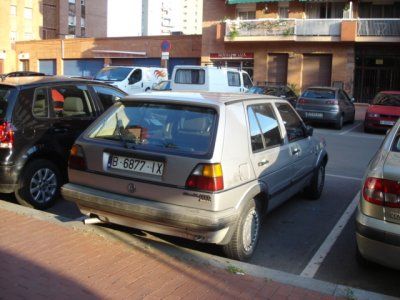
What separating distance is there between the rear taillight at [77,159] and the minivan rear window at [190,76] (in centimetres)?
1569

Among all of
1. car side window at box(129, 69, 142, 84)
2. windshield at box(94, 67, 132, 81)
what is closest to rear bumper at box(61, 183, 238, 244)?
windshield at box(94, 67, 132, 81)

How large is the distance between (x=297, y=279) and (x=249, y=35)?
2859cm

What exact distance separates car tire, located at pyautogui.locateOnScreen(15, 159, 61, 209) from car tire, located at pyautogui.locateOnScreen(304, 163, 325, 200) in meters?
3.46

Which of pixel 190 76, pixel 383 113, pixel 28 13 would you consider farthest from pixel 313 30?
pixel 28 13

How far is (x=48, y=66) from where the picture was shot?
1812 inches

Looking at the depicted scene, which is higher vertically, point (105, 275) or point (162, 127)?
point (162, 127)

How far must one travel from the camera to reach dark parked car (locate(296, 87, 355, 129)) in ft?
62.0

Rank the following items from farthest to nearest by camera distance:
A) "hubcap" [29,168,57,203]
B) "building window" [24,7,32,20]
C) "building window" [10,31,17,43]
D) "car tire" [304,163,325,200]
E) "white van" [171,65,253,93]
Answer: "building window" [24,7,32,20] → "building window" [10,31,17,43] → "white van" [171,65,253,93] → "car tire" [304,163,325,200] → "hubcap" [29,168,57,203]

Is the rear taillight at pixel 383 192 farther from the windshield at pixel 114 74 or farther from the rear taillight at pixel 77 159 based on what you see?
the windshield at pixel 114 74

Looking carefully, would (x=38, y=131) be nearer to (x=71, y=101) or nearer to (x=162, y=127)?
(x=71, y=101)

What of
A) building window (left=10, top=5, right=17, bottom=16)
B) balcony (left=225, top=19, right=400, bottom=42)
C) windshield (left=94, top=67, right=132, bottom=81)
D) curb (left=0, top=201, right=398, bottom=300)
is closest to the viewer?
curb (left=0, top=201, right=398, bottom=300)

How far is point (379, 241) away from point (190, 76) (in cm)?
1739

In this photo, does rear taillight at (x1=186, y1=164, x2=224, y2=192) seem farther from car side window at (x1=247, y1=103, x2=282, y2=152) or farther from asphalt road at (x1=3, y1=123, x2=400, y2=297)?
asphalt road at (x1=3, y1=123, x2=400, y2=297)

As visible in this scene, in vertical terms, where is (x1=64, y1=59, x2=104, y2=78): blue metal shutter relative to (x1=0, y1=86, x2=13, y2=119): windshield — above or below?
above
